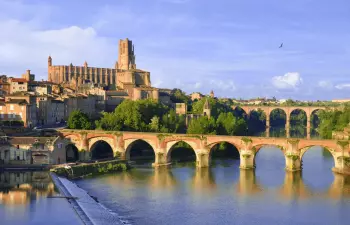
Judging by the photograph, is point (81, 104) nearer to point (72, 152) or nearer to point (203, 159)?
point (72, 152)

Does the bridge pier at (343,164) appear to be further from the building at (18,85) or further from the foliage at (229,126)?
the building at (18,85)

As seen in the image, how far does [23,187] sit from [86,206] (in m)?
6.71

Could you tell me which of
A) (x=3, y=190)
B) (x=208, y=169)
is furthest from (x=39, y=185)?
(x=208, y=169)

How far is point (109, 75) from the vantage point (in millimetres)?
106250

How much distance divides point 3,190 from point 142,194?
8.59m

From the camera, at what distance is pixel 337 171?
41875 millimetres

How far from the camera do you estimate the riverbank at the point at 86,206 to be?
25281 mm

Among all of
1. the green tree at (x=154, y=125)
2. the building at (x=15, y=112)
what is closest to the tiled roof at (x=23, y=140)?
the building at (x=15, y=112)

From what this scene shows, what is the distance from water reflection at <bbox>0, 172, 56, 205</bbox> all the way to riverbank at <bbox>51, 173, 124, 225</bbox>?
89cm

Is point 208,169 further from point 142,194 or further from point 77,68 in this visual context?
point 77,68

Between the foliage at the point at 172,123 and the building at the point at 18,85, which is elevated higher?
the building at the point at 18,85

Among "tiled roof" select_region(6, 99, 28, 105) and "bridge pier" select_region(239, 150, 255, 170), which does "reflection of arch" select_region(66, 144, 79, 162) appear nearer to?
"tiled roof" select_region(6, 99, 28, 105)

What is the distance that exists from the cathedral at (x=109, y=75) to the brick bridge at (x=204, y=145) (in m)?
35.6

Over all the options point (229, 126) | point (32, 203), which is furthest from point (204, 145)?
point (32, 203)
